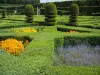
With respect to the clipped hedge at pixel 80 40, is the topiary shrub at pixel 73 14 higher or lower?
higher

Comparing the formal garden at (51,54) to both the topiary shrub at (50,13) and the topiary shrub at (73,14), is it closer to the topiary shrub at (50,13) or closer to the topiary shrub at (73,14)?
the topiary shrub at (50,13)

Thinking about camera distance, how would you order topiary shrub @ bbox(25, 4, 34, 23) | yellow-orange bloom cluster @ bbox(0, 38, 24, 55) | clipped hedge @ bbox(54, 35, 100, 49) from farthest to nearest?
topiary shrub @ bbox(25, 4, 34, 23) → clipped hedge @ bbox(54, 35, 100, 49) → yellow-orange bloom cluster @ bbox(0, 38, 24, 55)

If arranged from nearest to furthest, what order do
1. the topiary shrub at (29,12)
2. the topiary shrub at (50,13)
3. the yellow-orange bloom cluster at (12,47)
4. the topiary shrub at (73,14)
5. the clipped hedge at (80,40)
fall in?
1. the yellow-orange bloom cluster at (12,47)
2. the clipped hedge at (80,40)
3. the topiary shrub at (50,13)
4. the topiary shrub at (73,14)
5. the topiary shrub at (29,12)

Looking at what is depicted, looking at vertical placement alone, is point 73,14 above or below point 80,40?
above

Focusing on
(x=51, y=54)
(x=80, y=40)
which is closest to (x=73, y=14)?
(x=80, y=40)

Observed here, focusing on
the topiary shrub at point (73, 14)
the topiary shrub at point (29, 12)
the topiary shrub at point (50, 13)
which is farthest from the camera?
the topiary shrub at point (29, 12)

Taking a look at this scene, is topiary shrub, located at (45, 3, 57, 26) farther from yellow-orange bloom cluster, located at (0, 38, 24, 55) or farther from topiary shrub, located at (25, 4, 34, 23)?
yellow-orange bloom cluster, located at (0, 38, 24, 55)

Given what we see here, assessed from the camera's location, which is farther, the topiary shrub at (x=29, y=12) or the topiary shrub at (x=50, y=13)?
the topiary shrub at (x=29, y=12)

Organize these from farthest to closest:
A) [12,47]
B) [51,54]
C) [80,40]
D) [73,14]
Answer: [73,14] < [80,40] < [12,47] < [51,54]

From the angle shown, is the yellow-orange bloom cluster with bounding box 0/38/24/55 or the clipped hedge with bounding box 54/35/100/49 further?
the clipped hedge with bounding box 54/35/100/49

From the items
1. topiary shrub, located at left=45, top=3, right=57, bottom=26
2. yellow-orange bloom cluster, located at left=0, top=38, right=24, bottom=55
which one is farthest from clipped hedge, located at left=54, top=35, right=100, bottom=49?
topiary shrub, located at left=45, top=3, right=57, bottom=26

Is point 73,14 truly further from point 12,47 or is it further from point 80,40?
point 12,47

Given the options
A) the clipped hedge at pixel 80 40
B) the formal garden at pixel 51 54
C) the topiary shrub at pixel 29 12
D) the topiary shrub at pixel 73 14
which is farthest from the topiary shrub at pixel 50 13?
the clipped hedge at pixel 80 40

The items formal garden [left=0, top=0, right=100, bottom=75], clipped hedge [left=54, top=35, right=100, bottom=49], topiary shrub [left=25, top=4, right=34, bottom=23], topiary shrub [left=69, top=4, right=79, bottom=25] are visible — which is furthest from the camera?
topiary shrub [left=25, top=4, right=34, bottom=23]
